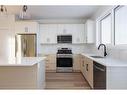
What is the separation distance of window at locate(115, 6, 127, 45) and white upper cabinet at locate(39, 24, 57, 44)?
4.22 meters

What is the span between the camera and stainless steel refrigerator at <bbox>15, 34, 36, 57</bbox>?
710 centimetres

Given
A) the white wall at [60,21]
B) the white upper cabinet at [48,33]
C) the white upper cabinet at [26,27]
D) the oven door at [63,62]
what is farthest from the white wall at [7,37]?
the oven door at [63,62]

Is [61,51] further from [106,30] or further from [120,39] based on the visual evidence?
[120,39]

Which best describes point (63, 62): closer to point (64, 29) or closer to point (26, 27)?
point (64, 29)

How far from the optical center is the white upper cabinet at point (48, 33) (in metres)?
8.15

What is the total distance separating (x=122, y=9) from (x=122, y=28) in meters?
0.41

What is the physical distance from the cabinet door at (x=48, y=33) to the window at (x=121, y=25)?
166 inches

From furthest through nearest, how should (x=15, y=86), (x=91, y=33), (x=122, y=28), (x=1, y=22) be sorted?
(x=91, y=33) < (x=1, y=22) < (x=122, y=28) < (x=15, y=86)

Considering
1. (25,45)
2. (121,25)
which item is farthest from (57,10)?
(121,25)

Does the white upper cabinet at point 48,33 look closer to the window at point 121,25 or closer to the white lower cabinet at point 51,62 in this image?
the white lower cabinet at point 51,62

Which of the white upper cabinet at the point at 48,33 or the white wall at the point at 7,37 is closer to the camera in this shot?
the white wall at the point at 7,37

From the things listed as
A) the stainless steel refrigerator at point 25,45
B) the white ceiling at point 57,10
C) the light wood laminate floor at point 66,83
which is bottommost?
the light wood laminate floor at point 66,83

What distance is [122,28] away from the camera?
394cm
